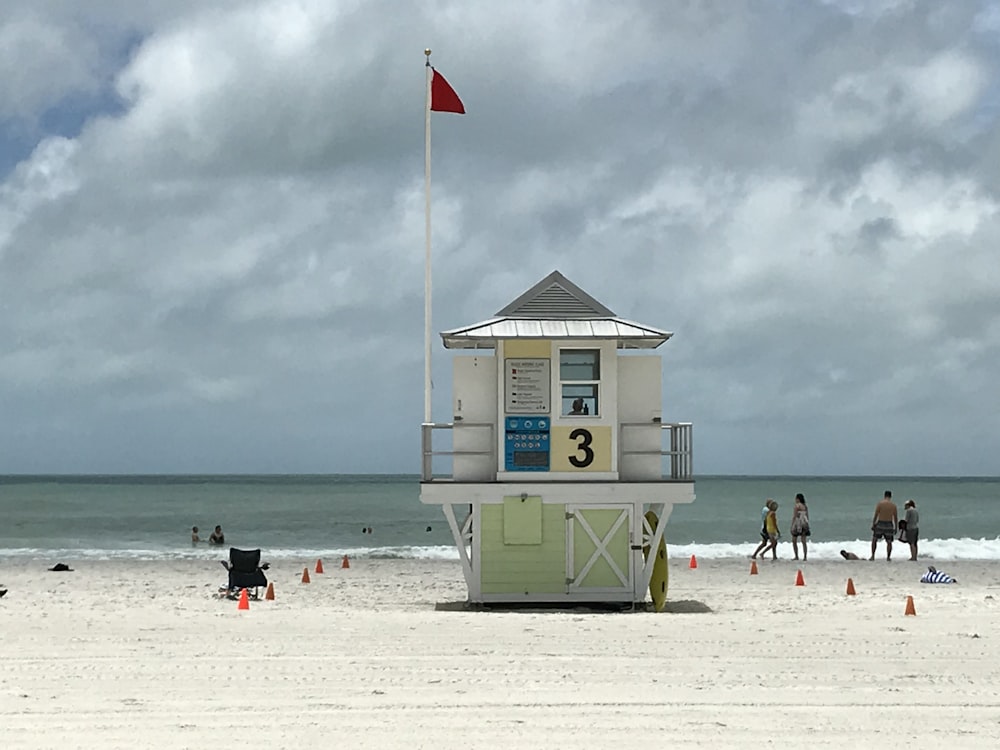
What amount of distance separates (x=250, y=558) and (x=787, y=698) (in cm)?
1137

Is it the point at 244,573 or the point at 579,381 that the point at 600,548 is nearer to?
the point at 579,381

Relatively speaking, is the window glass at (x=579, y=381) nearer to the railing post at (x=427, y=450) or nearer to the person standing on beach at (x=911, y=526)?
the railing post at (x=427, y=450)

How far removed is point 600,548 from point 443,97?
314 inches

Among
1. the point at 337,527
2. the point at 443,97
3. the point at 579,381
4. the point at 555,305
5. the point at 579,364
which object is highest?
the point at 443,97

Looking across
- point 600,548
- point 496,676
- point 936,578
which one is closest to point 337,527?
point 936,578

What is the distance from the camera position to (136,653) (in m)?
11.9

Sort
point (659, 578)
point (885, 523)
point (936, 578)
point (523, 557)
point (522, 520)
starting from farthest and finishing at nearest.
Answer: point (885, 523) < point (936, 578) < point (659, 578) < point (523, 557) < point (522, 520)

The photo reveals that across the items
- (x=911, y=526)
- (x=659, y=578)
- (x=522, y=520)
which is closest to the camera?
(x=522, y=520)

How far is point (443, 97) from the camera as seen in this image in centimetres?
1936

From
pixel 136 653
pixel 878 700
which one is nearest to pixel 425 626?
pixel 136 653

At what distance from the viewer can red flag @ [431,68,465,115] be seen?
1930 centimetres

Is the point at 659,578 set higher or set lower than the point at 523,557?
lower

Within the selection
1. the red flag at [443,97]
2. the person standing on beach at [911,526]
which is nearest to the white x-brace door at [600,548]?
the red flag at [443,97]

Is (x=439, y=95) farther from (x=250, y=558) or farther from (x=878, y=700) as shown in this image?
(x=878, y=700)
